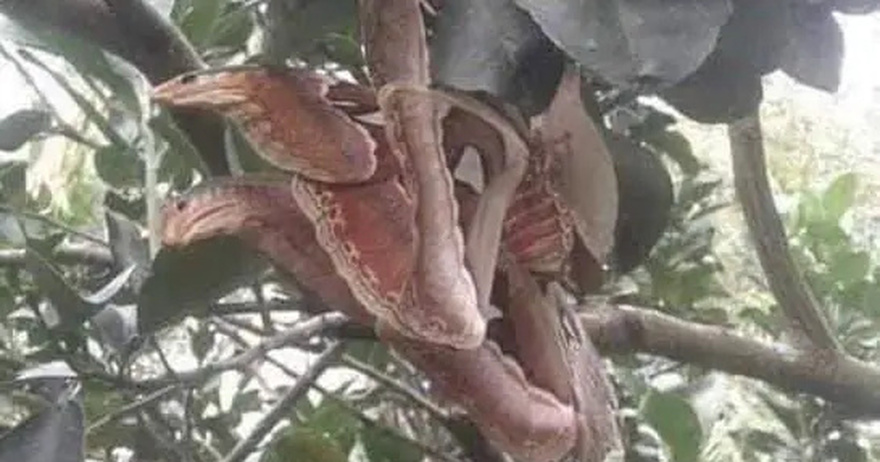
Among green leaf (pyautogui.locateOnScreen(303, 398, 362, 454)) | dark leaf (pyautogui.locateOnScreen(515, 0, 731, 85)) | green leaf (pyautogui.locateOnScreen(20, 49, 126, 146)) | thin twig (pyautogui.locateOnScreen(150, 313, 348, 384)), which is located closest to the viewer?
dark leaf (pyautogui.locateOnScreen(515, 0, 731, 85))

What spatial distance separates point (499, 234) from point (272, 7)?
138 millimetres

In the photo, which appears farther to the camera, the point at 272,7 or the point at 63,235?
the point at 63,235

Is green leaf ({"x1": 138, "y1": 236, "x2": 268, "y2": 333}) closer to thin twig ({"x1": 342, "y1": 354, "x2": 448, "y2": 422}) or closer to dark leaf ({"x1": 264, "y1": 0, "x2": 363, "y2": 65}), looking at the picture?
dark leaf ({"x1": 264, "y1": 0, "x2": 363, "y2": 65})

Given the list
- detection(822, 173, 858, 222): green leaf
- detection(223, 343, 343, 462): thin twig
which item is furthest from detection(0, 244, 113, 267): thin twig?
detection(822, 173, 858, 222): green leaf

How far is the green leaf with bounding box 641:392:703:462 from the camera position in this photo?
76 centimetres

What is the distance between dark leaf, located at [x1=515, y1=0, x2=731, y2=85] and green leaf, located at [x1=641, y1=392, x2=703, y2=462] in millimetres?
399

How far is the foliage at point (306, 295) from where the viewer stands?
0.40 metres

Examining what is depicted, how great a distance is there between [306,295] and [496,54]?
14 cm

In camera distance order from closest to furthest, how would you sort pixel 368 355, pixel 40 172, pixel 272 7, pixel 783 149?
pixel 272 7 < pixel 368 355 < pixel 40 172 < pixel 783 149

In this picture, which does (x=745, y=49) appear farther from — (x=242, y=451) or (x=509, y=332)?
(x=242, y=451)

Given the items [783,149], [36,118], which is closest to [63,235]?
[36,118]

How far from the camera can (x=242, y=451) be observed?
665 mm

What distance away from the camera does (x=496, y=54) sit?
392 mm

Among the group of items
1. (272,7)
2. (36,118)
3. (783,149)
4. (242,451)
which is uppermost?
(272,7)
